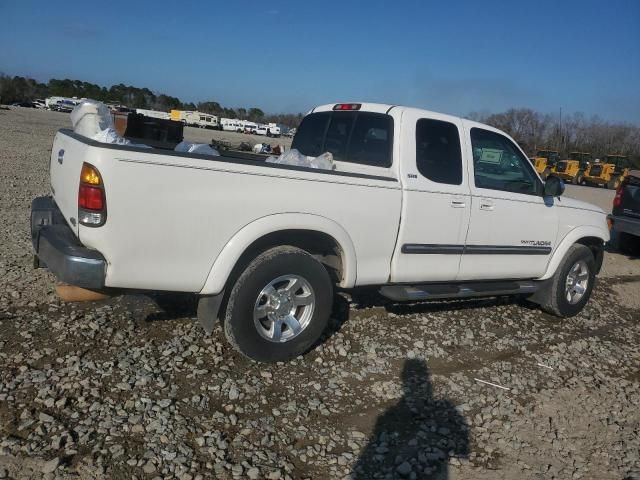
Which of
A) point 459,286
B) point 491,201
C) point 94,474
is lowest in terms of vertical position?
point 94,474

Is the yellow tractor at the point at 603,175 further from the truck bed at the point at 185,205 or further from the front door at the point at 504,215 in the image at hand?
the truck bed at the point at 185,205

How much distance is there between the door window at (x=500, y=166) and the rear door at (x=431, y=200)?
26 centimetres

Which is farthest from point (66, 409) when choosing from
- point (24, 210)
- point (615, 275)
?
point (615, 275)

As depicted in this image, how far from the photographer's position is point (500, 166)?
568 cm

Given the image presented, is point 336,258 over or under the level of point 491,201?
under

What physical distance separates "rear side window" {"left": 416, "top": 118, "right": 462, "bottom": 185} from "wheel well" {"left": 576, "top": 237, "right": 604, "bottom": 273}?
241cm

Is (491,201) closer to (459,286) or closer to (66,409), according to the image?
(459,286)

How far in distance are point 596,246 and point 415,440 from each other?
4.39 meters

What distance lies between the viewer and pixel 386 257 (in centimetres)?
476

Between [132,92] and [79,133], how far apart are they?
485ft

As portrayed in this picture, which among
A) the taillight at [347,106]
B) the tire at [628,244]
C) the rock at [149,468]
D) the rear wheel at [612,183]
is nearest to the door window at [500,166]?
the taillight at [347,106]

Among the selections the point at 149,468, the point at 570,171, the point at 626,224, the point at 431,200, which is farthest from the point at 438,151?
the point at 570,171

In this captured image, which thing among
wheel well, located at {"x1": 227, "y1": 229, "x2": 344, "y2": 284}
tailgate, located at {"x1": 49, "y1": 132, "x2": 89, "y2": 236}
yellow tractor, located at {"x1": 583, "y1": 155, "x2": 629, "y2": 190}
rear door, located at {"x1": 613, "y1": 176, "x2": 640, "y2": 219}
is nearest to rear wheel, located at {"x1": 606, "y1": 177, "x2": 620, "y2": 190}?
yellow tractor, located at {"x1": 583, "y1": 155, "x2": 629, "y2": 190}

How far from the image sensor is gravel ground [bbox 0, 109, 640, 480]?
10.5 feet
